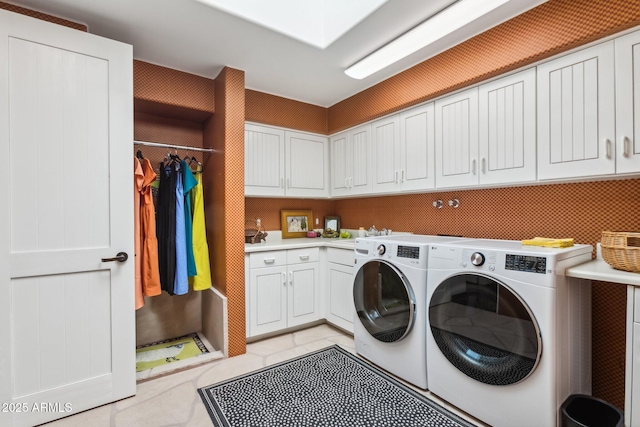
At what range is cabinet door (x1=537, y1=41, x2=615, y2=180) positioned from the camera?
1.59m

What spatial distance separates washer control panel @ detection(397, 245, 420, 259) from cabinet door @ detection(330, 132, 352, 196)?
53.2 inches

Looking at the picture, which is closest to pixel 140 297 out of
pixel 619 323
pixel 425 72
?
pixel 425 72

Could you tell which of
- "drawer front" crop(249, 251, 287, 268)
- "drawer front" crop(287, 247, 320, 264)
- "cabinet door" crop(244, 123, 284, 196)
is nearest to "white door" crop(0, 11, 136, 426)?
"drawer front" crop(249, 251, 287, 268)

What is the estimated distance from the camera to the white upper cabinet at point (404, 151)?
8.14 ft

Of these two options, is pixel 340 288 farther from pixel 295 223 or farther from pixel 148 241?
pixel 148 241

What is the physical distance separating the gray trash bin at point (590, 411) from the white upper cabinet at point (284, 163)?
2640 mm

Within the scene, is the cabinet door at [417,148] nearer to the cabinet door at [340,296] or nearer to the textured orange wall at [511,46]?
the textured orange wall at [511,46]

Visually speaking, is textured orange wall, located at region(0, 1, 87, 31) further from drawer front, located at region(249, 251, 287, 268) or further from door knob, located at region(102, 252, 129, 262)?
drawer front, located at region(249, 251, 287, 268)

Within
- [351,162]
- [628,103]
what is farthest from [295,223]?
[628,103]

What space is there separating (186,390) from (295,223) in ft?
6.58

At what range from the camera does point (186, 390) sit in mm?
2049

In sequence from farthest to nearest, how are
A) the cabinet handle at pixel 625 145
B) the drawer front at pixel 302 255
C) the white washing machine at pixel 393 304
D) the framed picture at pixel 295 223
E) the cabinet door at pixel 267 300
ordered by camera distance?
1. the framed picture at pixel 295 223
2. the drawer front at pixel 302 255
3. the cabinet door at pixel 267 300
4. the white washing machine at pixel 393 304
5. the cabinet handle at pixel 625 145

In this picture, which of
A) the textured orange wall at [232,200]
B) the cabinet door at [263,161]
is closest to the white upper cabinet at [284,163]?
the cabinet door at [263,161]

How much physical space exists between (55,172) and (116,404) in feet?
4.87
